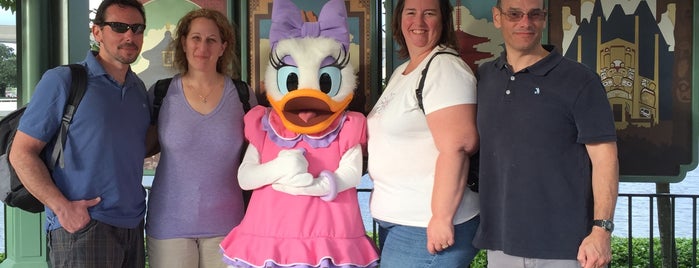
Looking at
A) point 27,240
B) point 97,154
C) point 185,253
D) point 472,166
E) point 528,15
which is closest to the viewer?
point 528,15

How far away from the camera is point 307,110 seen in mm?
3012

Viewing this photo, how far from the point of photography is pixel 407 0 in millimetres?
2967

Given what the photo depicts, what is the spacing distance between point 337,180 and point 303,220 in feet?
0.74

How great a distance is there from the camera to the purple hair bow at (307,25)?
3.18m

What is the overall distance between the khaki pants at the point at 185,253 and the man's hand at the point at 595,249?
161 cm

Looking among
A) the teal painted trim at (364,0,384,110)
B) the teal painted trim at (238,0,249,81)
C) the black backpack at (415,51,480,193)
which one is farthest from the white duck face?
the teal painted trim at (238,0,249,81)

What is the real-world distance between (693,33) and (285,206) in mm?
2771

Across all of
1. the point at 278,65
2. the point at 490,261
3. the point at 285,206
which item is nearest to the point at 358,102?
the point at 278,65

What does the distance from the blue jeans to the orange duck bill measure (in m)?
0.57

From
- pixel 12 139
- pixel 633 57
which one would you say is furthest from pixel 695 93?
pixel 12 139

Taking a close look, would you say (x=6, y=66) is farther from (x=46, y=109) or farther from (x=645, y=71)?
(x=645, y=71)

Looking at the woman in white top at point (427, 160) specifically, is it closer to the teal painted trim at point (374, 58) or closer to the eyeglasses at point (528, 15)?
the eyeglasses at point (528, 15)

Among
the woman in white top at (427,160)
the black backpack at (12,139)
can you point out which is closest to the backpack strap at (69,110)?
the black backpack at (12,139)

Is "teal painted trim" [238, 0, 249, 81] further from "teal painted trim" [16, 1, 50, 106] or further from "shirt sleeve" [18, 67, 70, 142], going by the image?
"shirt sleeve" [18, 67, 70, 142]
